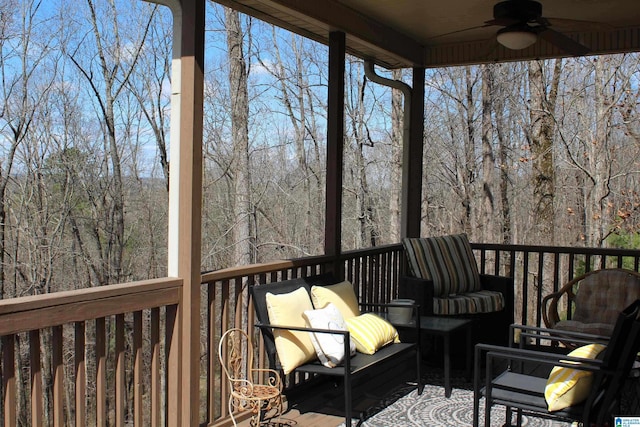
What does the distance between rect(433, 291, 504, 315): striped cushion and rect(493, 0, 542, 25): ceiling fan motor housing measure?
2.21 meters

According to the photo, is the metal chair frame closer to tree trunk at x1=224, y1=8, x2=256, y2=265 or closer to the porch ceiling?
the porch ceiling

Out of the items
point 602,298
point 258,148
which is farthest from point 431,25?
point 258,148

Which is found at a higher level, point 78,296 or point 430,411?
point 78,296

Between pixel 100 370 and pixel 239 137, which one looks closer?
pixel 100 370

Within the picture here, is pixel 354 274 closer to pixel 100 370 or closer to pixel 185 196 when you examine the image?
pixel 185 196

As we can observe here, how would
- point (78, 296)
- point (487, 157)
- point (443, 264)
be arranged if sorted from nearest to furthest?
point (78, 296), point (443, 264), point (487, 157)

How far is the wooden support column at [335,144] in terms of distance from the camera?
15.2 feet

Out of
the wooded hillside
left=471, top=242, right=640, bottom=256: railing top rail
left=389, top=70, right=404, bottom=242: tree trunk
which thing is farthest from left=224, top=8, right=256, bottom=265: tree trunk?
left=471, top=242, right=640, bottom=256: railing top rail

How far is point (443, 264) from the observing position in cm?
542

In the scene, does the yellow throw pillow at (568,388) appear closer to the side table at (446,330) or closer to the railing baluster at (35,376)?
the side table at (446,330)

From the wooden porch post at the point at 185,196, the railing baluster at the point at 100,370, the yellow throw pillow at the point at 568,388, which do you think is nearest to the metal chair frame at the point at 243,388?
the wooden porch post at the point at 185,196

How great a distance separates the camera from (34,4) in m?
9.57

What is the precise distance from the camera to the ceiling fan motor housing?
4.04m

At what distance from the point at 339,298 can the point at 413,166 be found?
87.2 inches
